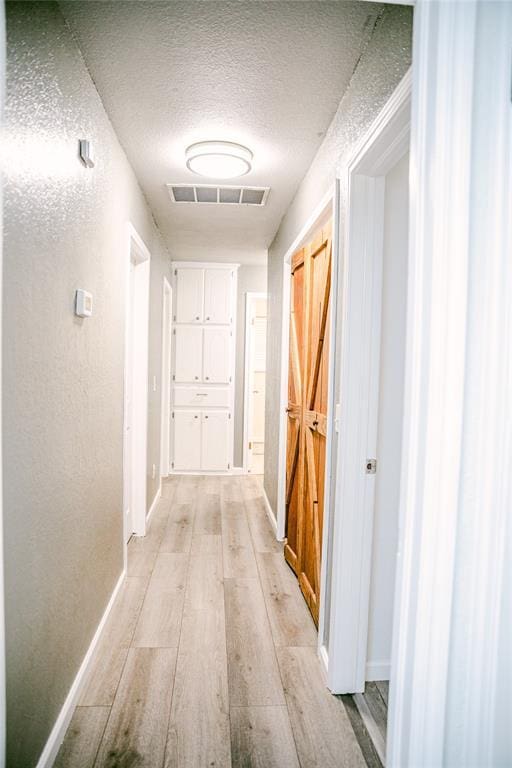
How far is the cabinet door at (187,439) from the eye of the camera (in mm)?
5609

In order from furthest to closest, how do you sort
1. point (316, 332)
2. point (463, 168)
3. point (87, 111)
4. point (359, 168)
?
point (316, 332) < point (87, 111) < point (359, 168) < point (463, 168)

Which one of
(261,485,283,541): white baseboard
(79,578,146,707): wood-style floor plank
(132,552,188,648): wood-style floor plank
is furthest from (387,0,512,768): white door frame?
(261,485,283,541): white baseboard

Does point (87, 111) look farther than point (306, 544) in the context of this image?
No

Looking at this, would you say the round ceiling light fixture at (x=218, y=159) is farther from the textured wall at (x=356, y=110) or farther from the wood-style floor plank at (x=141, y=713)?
the wood-style floor plank at (x=141, y=713)

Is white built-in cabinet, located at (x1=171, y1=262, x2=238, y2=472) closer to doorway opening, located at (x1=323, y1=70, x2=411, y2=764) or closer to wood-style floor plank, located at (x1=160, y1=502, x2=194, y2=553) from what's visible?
wood-style floor plank, located at (x1=160, y1=502, x2=194, y2=553)

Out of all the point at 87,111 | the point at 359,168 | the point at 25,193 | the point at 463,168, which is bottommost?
the point at 463,168

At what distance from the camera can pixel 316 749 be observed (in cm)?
160

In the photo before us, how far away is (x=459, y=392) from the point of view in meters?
0.79

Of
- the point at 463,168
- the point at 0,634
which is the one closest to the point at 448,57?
the point at 463,168

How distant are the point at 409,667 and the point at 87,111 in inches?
83.3

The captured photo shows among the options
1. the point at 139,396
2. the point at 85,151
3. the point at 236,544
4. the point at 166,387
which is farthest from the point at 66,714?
the point at 166,387

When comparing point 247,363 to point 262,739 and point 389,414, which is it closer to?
point 389,414

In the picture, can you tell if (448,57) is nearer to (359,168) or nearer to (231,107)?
(359,168)

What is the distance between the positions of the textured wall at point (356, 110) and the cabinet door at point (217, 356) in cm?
174
